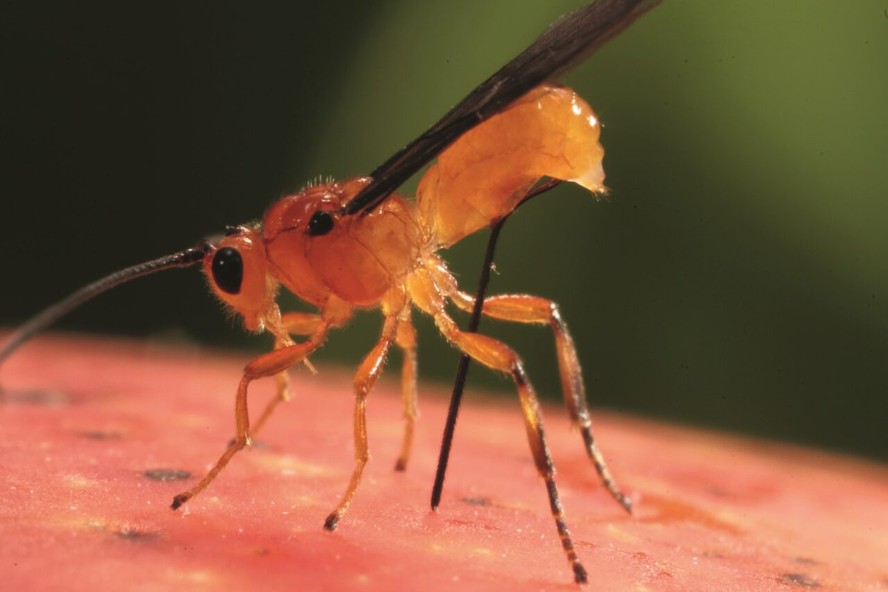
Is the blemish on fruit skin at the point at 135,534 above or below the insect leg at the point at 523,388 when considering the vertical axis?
below

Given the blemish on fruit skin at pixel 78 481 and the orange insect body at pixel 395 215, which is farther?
the orange insect body at pixel 395 215

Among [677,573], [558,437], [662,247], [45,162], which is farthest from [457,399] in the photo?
[45,162]

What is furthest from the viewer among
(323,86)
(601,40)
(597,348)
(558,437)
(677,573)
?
(323,86)

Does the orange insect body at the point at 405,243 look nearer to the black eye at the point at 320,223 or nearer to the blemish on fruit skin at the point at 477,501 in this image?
the black eye at the point at 320,223

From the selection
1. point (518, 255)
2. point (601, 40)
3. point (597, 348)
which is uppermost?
point (601, 40)

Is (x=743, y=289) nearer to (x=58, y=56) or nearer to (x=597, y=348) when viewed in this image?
(x=597, y=348)

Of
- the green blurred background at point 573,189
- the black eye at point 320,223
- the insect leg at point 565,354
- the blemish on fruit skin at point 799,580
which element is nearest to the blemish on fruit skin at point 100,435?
the black eye at point 320,223
